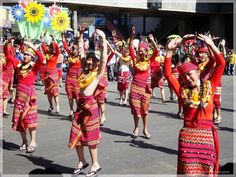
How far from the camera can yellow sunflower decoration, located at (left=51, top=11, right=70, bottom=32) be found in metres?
12.7

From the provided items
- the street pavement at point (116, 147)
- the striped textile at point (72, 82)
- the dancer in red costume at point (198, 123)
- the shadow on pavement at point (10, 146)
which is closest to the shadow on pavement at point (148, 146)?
the street pavement at point (116, 147)

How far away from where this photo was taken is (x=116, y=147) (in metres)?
7.38

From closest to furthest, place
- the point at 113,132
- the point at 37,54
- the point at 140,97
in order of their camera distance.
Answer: the point at 37,54 → the point at 140,97 → the point at 113,132

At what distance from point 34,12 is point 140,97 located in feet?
22.8

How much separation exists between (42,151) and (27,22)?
8699 mm

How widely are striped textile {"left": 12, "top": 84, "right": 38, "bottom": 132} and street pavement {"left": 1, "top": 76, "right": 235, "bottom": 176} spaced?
51 cm

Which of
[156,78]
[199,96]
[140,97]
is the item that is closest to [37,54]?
[140,97]

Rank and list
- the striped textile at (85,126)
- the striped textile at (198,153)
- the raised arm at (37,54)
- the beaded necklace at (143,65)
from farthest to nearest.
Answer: the beaded necklace at (143,65) < the raised arm at (37,54) < the striped textile at (85,126) < the striped textile at (198,153)

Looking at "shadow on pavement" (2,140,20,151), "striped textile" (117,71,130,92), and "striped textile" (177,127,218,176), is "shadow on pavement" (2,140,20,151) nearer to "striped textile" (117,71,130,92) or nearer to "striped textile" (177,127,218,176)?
"striped textile" (177,127,218,176)

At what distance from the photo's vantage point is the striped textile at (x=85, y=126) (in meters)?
5.65

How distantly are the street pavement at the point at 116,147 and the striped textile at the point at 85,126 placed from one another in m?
0.54

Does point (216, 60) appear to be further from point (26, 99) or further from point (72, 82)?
point (72, 82)

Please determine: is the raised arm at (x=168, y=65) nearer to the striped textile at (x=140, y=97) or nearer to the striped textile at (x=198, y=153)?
the striped textile at (x=198, y=153)

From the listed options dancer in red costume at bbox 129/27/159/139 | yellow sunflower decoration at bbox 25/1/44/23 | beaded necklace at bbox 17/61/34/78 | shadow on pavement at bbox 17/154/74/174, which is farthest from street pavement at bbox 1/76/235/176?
yellow sunflower decoration at bbox 25/1/44/23
